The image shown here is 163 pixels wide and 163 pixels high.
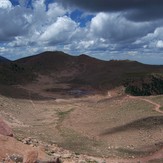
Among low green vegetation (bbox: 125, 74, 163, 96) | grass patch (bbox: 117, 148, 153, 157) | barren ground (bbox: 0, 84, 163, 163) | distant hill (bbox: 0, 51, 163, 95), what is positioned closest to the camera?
grass patch (bbox: 117, 148, 153, 157)

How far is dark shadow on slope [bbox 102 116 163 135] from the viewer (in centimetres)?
3517

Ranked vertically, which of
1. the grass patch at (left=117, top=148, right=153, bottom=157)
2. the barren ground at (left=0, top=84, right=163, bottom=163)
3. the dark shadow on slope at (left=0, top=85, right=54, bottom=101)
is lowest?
the grass patch at (left=117, top=148, right=153, bottom=157)

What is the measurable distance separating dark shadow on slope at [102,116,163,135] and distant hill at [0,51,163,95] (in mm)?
25243

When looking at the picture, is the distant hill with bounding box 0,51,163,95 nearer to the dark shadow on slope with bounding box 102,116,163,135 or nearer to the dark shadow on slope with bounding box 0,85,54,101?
the dark shadow on slope with bounding box 0,85,54,101

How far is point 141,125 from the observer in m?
35.9

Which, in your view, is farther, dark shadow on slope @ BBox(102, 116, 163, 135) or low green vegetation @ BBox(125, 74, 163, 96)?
low green vegetation @ BBox(125, 74, 163, 96)

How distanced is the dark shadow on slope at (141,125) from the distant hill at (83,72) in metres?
25.2

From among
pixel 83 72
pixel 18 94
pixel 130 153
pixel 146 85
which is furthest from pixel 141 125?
pixel 83 72

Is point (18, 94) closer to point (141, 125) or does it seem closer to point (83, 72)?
point (141, 125)

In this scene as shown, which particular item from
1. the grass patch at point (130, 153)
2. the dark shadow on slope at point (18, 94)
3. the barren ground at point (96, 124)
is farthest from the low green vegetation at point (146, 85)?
the grass patch at point (130, 153)

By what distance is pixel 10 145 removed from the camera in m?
21.1

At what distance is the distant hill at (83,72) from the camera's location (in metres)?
66.9

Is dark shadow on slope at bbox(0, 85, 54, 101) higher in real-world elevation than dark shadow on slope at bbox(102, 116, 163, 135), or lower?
higher

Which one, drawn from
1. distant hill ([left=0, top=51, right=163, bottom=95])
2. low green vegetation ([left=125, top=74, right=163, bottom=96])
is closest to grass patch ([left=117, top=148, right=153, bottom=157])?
low green vegetation ([left=125, top=74, right=163, bottom=96])
